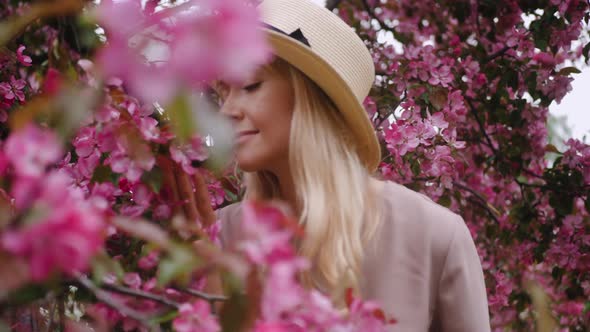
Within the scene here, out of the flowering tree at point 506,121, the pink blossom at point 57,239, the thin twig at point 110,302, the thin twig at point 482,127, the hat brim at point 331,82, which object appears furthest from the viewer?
the thin twig at point 482,127

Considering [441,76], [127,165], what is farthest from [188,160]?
[441,76]

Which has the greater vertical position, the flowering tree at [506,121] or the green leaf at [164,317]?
the green leaf at [164,317]

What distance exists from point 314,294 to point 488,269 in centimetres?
276

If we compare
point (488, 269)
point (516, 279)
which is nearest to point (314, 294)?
point (488, 269)

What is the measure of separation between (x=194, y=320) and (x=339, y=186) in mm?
776

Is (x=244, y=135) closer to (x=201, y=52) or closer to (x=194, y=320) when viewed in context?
(x=194, y=320)

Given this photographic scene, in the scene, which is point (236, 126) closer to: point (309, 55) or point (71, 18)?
point (309, 55)

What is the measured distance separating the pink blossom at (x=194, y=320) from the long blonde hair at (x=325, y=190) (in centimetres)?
65

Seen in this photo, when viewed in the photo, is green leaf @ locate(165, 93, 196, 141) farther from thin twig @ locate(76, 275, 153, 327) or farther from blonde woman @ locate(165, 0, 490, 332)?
blonde woman @ locate(165, 0, 490, 332)

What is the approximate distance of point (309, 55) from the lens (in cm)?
151

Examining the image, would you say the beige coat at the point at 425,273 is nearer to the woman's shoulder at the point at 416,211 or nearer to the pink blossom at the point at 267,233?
the woman's shoulder at the point at 416,211

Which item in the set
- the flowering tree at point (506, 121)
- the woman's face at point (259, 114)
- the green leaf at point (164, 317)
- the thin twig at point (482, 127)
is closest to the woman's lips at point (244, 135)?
the woman's face at point (259, 114)

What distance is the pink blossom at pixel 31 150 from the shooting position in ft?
1.77

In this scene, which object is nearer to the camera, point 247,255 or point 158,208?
point 247,255
